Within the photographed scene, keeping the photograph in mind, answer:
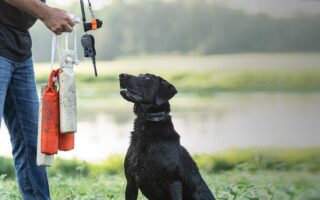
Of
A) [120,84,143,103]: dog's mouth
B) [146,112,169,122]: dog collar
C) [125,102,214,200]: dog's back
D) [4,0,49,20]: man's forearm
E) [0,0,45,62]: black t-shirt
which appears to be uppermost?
[4,0,49,20]: man's forearm

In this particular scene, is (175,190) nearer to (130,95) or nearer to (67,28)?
(130,95)

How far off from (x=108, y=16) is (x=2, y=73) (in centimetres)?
276

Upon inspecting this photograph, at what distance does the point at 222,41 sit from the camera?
17.4ft

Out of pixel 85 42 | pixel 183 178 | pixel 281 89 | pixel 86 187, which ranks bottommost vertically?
pixel 86 187

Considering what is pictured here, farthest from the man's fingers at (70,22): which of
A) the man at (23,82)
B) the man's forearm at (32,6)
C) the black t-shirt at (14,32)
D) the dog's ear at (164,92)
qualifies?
the dog's ear at (164,92)

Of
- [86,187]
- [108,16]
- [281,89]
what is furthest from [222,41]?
[86,187]

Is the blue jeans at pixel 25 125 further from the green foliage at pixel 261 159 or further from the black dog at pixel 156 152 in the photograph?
the green foliage at pixel 261 159

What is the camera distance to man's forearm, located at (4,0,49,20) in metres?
2.71

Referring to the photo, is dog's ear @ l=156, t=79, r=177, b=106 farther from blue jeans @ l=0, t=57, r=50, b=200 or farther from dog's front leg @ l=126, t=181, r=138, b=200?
blue jeans @ l=0, t=57, r=50, b=200

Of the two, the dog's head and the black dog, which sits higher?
the dog's head

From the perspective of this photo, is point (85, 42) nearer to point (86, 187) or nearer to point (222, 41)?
point (86, 187)

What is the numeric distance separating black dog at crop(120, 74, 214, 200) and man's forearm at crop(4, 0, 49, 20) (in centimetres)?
55

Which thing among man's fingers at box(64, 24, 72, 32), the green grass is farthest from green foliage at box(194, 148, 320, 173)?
man's fingers at box(64, 24, 72, 32)

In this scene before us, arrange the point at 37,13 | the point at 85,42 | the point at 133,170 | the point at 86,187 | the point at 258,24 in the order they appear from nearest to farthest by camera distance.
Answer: the point at 37,13 → the point at 85,42 → the point at 133,170 → the point at 86,187 → the point at 258,24
